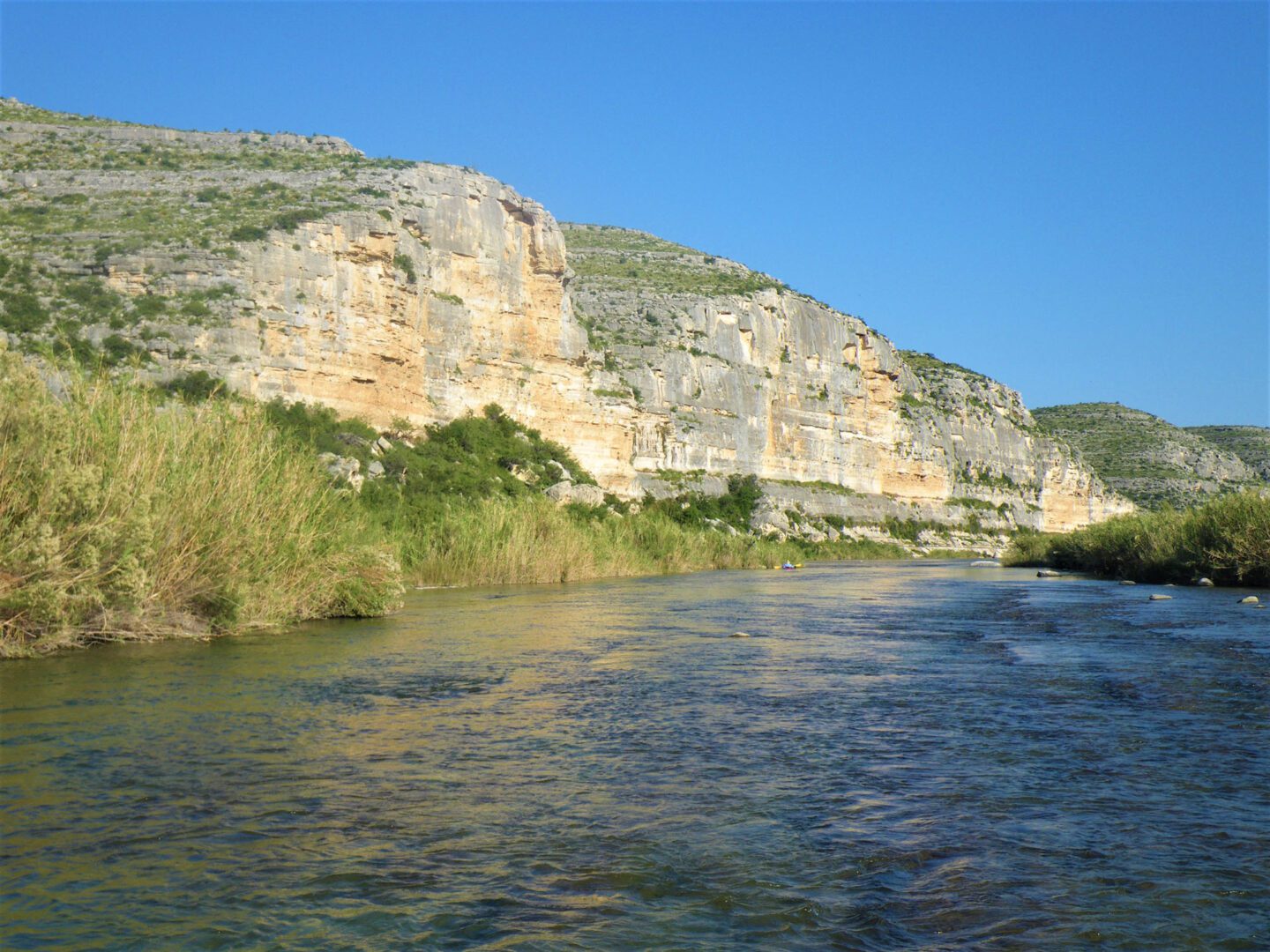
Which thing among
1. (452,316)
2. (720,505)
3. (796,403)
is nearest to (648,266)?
(796,403)

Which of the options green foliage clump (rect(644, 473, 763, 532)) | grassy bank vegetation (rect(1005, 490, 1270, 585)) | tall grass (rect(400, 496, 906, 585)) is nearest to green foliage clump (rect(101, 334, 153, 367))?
tall grass (rect(400, 496, 906, 585))

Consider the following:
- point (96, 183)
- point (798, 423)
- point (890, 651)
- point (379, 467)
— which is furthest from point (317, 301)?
point (798, 423)

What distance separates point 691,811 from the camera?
6.00 metres

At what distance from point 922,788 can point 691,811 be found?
57.1 inches

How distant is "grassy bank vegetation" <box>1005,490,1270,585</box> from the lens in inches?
1013

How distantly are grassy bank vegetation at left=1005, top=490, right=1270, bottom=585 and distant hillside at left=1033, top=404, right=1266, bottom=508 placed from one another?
62704mm

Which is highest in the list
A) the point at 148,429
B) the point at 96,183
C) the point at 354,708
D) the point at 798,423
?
the point at 96,183

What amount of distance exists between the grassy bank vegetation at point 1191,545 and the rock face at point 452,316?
29005 mm

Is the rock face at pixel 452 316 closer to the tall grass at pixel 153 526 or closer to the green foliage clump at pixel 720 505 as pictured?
the green foliage clump at pixel 720 505

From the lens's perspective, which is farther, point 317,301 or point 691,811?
point 317,301

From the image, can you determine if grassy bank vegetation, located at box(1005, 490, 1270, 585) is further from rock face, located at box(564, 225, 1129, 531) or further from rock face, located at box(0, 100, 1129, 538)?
rock face, located at box(564, 225, 1129, 531)

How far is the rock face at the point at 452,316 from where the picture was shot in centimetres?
4062

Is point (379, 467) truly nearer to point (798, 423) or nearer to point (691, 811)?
point (691, 811)

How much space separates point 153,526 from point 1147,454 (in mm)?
119302
